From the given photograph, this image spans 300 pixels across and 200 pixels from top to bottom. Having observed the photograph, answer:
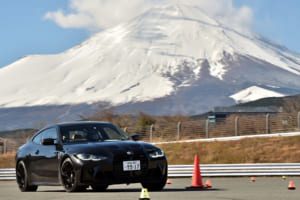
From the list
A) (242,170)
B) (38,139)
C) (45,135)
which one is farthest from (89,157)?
(242,170)

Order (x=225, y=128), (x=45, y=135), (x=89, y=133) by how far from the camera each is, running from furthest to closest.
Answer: (x=225, y=128), (x=45, y=135), (x=89, y=133)

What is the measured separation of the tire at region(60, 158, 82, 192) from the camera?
1276 centimetres

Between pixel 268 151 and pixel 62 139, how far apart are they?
19.3 m

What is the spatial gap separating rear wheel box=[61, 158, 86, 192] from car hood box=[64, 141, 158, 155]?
250 millimetres

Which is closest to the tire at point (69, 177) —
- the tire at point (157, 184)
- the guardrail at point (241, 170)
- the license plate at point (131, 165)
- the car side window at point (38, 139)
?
the license plate at point (131, 165)

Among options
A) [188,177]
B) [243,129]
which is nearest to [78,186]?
[188,177]

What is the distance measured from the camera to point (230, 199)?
1159cm

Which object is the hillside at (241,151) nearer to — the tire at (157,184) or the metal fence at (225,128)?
the metal fence at (225,128)

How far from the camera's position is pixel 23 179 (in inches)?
581

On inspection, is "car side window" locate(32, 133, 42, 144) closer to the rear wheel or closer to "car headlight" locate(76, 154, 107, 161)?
the rear wheel

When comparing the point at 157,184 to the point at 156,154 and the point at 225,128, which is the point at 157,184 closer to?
the point at 156,154

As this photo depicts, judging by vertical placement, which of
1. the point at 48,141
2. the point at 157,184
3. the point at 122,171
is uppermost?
the point at 48,141

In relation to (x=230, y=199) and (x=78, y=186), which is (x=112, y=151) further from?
(x=230, y=199)

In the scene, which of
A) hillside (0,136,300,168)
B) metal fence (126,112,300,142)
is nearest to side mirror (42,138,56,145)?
hillside (0,136,300,168)
